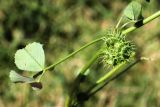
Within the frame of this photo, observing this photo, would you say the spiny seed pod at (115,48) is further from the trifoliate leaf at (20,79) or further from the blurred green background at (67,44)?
the blurred green background at (67,44)

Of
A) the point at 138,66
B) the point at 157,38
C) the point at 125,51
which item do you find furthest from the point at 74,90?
the point at 157,38

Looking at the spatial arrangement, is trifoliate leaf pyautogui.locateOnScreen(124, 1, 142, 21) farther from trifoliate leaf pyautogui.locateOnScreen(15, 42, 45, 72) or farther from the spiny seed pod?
trifoliate leaf pyautogui.locateOnScreen(15, 42, 45, 72)

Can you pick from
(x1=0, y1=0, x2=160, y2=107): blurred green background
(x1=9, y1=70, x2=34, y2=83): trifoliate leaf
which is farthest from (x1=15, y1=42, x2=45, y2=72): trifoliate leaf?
(x1=0, y1=0, x2=160, y2=107): blurred green background

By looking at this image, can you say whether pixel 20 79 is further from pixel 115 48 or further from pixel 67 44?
pixel 67 44

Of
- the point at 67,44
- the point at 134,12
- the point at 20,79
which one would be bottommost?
the point at 20,79

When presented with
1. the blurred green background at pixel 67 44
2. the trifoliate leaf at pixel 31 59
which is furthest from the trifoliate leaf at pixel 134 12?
the blurred green background at pixel 67 44

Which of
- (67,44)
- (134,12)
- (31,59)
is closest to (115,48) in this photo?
(134,12)

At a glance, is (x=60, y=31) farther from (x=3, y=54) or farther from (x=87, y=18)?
(x=3, y=54)

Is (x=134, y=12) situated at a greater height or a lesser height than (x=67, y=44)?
lesser
